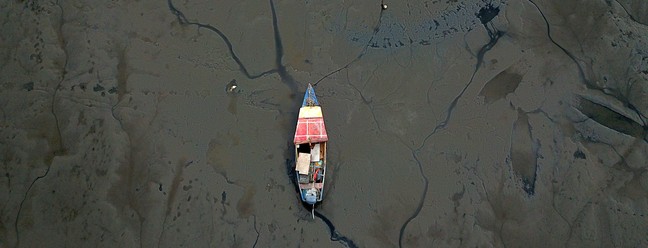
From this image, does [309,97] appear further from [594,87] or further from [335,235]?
[594,87]

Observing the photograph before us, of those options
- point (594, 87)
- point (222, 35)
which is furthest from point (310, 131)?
point (594, 87)

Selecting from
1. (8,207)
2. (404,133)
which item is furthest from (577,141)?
(8,207)

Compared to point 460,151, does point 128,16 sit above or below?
above

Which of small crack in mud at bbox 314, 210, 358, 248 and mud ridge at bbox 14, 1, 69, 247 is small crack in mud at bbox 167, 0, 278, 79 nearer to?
mud ridge at bbox 14, 1, 69, 247

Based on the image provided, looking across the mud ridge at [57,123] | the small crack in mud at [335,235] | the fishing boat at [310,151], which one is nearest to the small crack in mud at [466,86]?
the small crack in mud at [335,235]

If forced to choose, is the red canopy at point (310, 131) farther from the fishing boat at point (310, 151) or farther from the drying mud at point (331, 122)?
the drying mud at point (331, 122)

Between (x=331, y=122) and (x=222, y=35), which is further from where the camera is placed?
(x=222, y=35)

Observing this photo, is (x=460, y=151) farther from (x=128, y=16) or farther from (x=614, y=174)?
(x=128, y=16)
